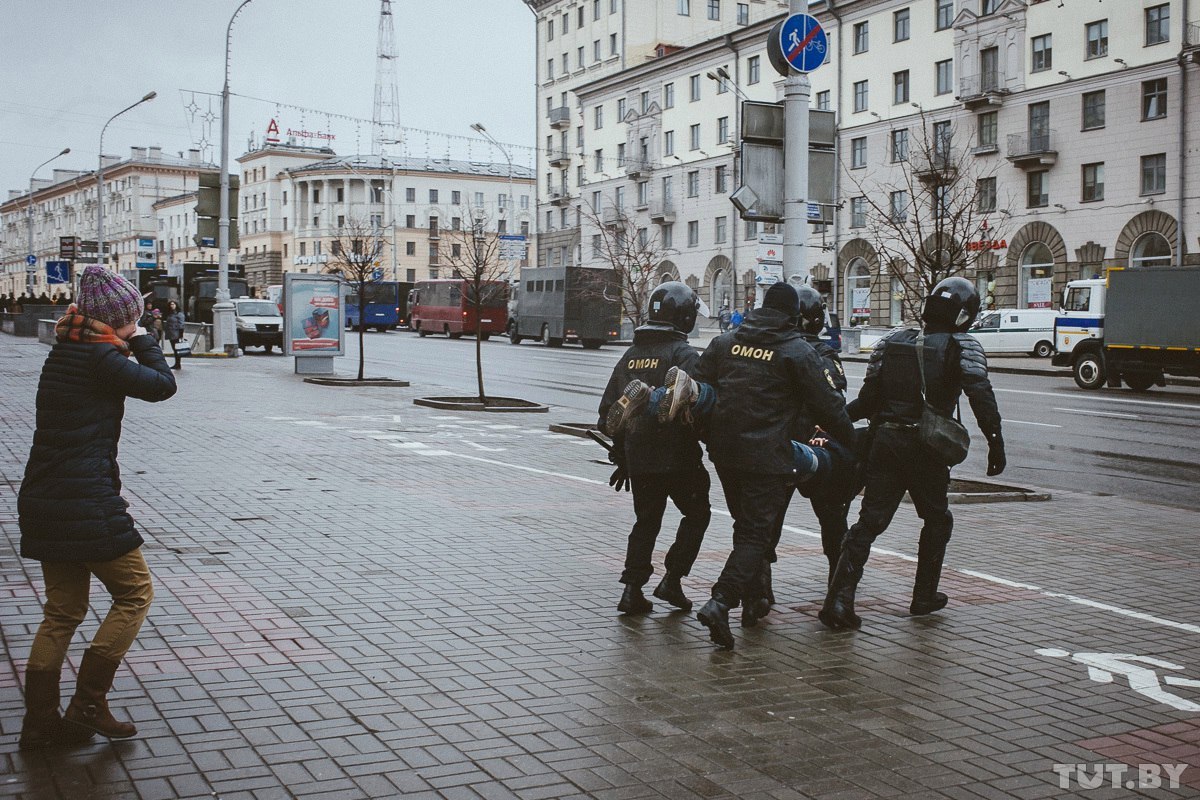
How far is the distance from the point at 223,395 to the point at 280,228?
104072 mm

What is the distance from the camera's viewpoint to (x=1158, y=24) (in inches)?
1608

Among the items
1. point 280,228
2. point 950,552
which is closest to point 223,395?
point 950,552

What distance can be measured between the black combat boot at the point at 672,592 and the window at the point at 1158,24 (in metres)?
40.6

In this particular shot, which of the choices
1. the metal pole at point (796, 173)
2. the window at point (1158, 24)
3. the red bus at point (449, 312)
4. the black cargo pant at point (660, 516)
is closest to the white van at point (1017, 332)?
the window at point (1158, 24)

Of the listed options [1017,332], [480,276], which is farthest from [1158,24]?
[480,276]

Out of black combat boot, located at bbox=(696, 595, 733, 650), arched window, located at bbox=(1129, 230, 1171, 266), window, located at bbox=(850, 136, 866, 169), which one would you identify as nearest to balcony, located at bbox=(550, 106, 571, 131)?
window, located at bbox=(850, 136, 866, 169)

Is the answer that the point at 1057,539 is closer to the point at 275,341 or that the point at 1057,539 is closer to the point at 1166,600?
the point at 1166,600

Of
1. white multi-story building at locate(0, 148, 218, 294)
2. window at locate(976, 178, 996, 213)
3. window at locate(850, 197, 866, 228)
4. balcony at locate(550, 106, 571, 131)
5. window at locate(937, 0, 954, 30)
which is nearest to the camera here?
window at locate(976, 178, 996, 213)

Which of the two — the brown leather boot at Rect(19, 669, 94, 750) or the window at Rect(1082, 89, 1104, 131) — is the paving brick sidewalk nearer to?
the brown leather boot at Rect(19, 669, 94, 750)

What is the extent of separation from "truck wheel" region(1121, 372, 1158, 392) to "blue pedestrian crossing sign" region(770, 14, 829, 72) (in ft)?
57.5

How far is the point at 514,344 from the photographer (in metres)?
52.3

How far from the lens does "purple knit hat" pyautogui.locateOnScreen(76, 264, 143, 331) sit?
4.51 meters

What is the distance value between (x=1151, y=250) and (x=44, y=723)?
1703 inches

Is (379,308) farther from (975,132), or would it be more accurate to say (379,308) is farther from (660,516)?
(660,516)
